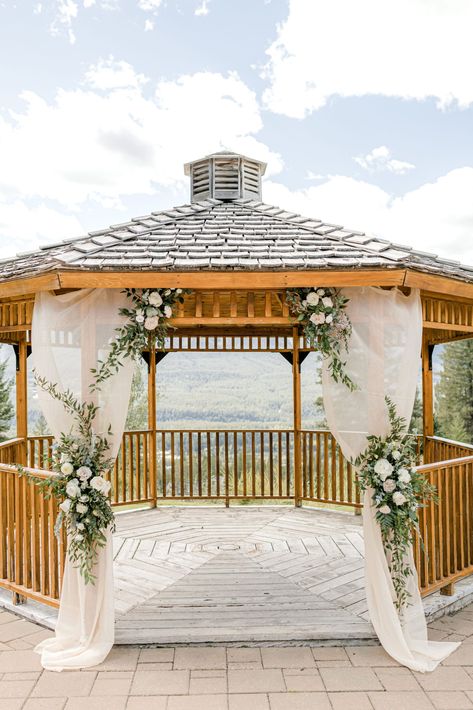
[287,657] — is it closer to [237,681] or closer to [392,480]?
[237,681]

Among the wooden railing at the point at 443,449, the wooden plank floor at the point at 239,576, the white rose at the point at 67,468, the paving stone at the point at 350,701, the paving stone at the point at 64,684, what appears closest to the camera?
the paving stone at the point at 350,701

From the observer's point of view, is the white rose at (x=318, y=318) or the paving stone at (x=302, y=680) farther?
the white rose at (x=318, y=318)

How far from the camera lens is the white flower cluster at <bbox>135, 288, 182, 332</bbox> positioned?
3477mm

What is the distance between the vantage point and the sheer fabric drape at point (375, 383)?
3.48 meters

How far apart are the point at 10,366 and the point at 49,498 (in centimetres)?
2495

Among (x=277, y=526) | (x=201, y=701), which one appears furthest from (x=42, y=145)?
(x=201, y=701)

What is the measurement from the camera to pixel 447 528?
165 inches

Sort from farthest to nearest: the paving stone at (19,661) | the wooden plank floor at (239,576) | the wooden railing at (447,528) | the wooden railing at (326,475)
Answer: the wooden railing at (326,475)
the wooden railing at (447,528)
the wooden plank floor at (239,576)
the paving stone at (19,661)

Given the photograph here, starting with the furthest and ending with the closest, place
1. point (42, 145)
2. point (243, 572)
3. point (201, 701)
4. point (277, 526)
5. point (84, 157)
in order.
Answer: point (84, 157) → point (42, 145) → point (277, 526) → point (243, 572) → point (201, 701)

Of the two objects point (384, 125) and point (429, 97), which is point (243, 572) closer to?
point (429, 97)

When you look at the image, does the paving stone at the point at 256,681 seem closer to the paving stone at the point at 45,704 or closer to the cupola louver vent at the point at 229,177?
the paving stone at the point at 45,704

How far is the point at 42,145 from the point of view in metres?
35.8

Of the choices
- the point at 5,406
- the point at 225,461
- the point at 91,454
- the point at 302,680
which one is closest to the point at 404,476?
the point at 302,680

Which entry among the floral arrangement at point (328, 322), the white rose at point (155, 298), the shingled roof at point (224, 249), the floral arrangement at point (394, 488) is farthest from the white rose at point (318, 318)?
the white rose at point (155, 298)
